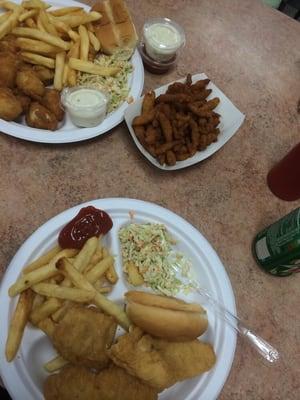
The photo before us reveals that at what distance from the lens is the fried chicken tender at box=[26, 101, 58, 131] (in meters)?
1.29

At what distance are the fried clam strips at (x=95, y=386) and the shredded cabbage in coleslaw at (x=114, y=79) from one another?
3.01 feet

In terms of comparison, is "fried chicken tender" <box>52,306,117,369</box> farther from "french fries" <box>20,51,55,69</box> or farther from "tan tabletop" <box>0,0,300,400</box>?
"french fries" <box>20,51,55,69</box>

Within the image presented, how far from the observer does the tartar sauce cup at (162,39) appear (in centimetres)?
151

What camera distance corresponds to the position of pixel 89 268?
41.9 inches

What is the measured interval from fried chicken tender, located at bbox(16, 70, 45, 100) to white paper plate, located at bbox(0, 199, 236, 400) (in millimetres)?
457

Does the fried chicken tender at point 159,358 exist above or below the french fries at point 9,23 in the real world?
below

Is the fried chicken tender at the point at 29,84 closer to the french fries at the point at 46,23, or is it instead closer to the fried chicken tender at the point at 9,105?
the fried chicken tender at the point at 9,105

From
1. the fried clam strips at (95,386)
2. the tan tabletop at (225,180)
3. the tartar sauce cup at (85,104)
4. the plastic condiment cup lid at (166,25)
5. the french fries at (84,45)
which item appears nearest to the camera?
the fried clam strips at (95,386)

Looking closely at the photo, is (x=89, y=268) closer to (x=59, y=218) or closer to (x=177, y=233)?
(x=59, y=218)

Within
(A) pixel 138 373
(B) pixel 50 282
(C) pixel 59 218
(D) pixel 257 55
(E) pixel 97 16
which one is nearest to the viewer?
(A) pixel 138 373

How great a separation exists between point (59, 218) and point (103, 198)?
0.18 meters

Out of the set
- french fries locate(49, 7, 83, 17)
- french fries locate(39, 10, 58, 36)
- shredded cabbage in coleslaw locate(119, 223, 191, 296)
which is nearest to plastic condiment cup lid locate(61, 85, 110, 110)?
french fries locate(39, 10, 58, 36)

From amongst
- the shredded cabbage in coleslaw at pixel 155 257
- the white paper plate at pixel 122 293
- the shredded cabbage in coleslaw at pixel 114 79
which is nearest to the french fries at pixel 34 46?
the shredded cabbage in coleslaw at pixel 114 79

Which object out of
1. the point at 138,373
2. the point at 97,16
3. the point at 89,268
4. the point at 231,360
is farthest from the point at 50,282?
the point at 97,16
